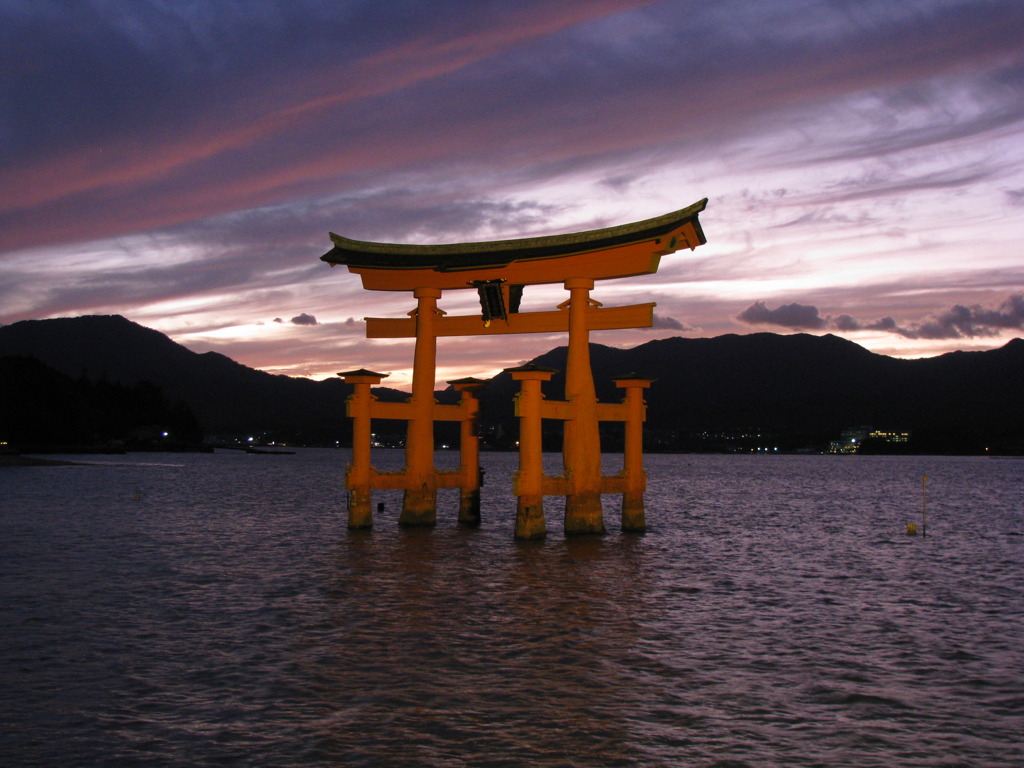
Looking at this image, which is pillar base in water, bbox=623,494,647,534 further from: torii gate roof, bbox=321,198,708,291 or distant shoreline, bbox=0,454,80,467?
distant shoreline, bbox=0,454,80,467

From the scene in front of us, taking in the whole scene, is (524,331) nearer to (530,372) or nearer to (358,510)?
(530,372)

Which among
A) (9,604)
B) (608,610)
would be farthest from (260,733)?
(9,604)

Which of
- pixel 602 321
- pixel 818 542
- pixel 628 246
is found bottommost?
pixel 818 542

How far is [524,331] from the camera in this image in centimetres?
2731

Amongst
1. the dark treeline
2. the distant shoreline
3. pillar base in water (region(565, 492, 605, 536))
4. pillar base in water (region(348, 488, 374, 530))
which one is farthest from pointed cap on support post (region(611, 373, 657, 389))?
the dark treeline

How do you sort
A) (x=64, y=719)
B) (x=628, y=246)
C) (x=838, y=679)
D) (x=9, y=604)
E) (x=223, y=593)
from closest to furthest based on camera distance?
(x=64, y=719) → (x=838, y=679) → (x=9, y=604) → (x=223, y=593) → (x=628, y=246)

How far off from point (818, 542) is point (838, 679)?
23.1m

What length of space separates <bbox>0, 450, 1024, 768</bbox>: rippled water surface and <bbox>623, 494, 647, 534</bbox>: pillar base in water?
163 cm

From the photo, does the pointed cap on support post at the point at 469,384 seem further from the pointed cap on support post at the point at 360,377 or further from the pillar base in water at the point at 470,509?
the pillar base in water at the point at 470,509

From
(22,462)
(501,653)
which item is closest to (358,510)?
(501,653)

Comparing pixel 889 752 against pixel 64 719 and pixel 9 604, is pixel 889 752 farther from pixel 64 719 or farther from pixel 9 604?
pixel 9 604

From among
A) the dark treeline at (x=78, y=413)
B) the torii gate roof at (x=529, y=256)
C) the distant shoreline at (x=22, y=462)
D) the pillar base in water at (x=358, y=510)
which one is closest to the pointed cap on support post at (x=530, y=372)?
the torii gate roof at (x=529, y=256)

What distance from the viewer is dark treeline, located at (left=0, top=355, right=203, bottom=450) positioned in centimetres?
11269

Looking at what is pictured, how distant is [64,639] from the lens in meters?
14.6
